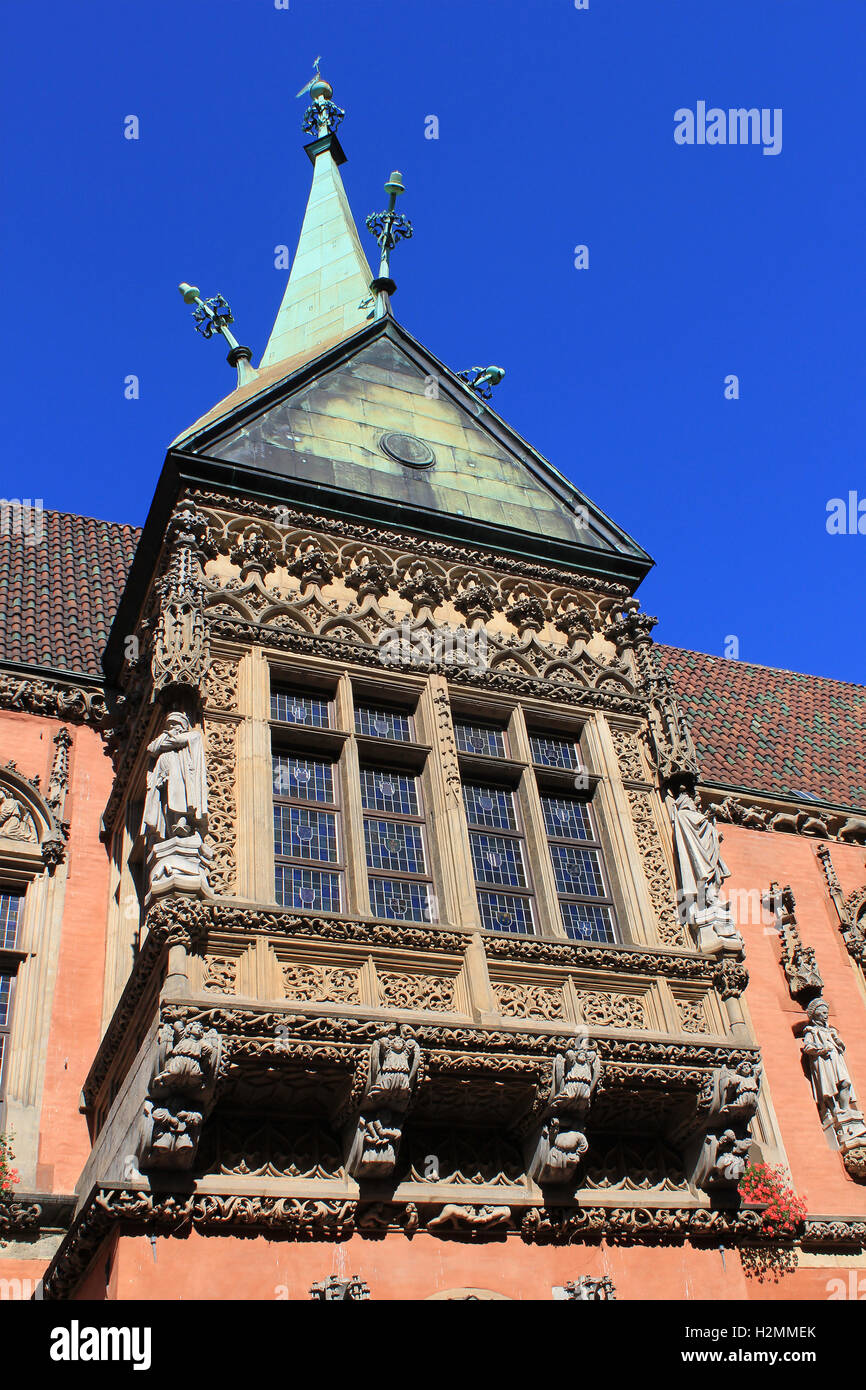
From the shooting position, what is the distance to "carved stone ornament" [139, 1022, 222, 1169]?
27.8ft

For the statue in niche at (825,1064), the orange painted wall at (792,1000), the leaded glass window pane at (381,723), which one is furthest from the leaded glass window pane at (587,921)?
the statue in niche at (825,1064)

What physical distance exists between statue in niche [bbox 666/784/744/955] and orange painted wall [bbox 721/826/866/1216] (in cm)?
310

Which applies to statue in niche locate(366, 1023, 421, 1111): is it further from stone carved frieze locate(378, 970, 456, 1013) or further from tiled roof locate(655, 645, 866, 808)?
tiled roof locate(655, 645, 866, 808)

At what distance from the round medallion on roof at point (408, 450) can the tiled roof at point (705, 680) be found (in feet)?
12.2

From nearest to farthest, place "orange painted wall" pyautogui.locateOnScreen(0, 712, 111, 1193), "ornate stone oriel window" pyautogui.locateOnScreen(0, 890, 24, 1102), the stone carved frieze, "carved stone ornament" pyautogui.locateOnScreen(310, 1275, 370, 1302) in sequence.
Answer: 1. "carved stone ornament" pyautogui.locateOnScreen(310, 1275, 370, 1302)
2. the stone carved frieze
3. "orange painted wall" pyautogui.locateOnScreen(0, 712, 111, 1193)
4. "ornate stone oriel window" pyautogui.locateOnScreen(0, 890, 24, 1102)

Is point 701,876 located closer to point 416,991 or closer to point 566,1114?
point 566,1114

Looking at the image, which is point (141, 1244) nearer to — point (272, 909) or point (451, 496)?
point (272, 909)

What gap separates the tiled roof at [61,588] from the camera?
1385 centimetres

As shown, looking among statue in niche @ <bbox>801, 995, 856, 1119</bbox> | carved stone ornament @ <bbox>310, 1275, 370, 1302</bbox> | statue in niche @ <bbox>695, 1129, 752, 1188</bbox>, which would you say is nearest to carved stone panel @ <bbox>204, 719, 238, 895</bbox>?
carved stone ornament @ <bbox>310, 1275, 370, 1302</bbox>

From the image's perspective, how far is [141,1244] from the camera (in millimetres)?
8367

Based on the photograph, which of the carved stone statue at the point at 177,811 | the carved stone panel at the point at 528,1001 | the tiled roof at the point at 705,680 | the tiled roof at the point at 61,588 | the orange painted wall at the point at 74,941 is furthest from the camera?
the tiled roof at the point at 705,680

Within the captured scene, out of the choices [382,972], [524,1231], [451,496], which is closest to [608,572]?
[451,496]

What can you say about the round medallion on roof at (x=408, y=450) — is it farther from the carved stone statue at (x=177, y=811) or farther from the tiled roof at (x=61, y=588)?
the carved stone statue at (x=177, y=811)

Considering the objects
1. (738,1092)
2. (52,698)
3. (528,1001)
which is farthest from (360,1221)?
(52,698)
